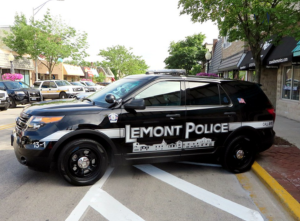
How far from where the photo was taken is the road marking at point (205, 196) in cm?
360

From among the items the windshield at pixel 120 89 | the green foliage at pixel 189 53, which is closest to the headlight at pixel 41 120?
the windshield at pixel 120 89

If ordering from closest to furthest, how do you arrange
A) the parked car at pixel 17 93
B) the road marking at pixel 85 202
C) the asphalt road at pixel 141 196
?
the road marking at pixel 85 202
the asphalt road at pixel 141 196
the parked car at pixel 17 93

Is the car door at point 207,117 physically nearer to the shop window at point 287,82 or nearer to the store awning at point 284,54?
the store awning at point 284,54

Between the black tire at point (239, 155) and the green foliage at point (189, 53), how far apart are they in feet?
122

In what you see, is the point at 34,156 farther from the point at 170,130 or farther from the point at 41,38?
the point at 41,38

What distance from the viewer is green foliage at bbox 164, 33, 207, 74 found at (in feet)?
138

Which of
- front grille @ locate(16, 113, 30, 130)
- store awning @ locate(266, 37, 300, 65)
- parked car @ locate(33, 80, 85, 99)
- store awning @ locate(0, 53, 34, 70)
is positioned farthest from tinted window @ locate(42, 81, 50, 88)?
front grille @ locate(16, 113, 30, 130)

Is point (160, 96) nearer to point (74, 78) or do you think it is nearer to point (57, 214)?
point (57, 214)

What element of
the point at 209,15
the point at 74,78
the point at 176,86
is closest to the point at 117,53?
the point at 74,78

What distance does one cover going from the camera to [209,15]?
8.95m

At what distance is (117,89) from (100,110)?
773mm

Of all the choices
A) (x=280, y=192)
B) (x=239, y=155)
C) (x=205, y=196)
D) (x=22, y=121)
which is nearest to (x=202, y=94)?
(x=239, y=155)

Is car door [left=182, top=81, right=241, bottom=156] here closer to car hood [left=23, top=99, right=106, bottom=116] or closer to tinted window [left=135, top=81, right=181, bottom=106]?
tinted window [left=135, top=81, right=181, bottom=106]

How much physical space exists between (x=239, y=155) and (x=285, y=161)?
1.27 metres
